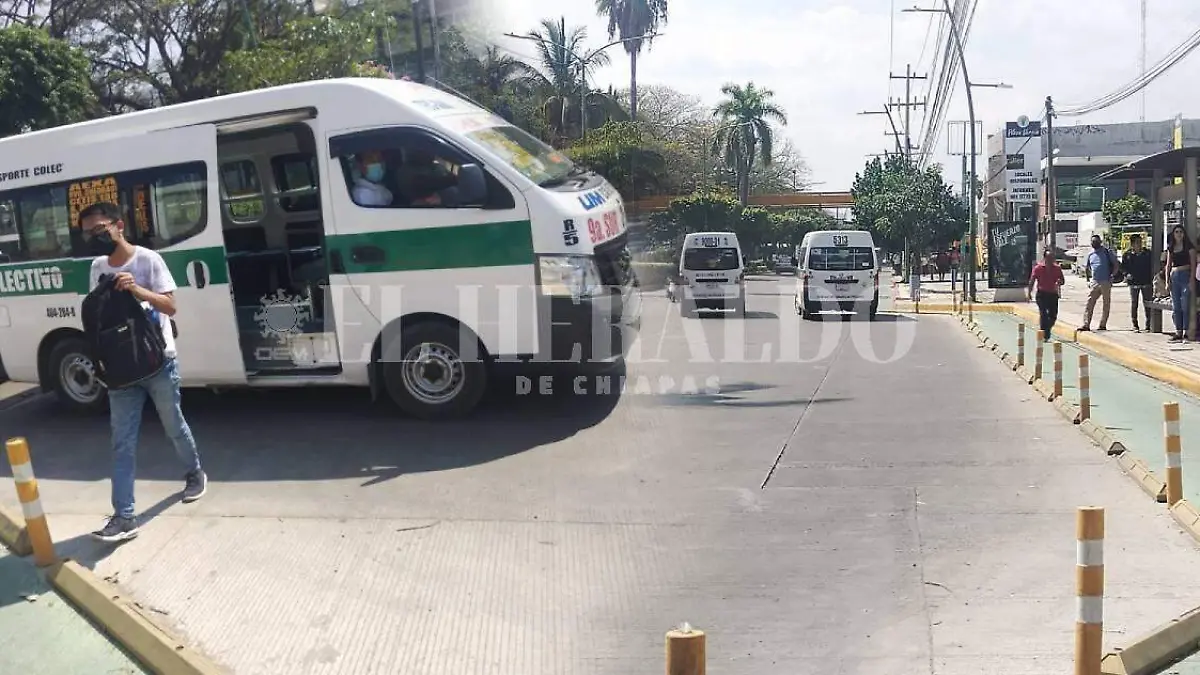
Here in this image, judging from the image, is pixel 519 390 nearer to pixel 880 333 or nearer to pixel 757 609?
pixel 757 609

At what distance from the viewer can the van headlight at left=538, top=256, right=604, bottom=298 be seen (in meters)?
8.16

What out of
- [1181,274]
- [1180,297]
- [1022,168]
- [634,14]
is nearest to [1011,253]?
[1022,168]

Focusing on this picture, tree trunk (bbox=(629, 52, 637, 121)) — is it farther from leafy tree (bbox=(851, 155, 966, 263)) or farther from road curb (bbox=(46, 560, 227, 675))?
road curb (bbox=(46, 560, 227, 675))

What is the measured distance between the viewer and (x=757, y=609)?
4.98 meters

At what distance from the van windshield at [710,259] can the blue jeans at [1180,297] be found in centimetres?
1010

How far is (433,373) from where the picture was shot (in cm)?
866

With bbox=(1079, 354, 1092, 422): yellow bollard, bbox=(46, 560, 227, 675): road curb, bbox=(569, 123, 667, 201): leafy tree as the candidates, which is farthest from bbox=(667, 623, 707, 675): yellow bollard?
bbox=(569, 123, 667, 201): leafy tree

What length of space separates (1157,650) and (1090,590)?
2.63 feet

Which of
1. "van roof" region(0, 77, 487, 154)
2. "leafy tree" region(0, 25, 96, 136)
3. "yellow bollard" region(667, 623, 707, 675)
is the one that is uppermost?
"leafy tree" region(0, 25, 96, 136)

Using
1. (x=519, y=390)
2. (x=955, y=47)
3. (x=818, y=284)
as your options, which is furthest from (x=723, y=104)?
(x=519, y=390)

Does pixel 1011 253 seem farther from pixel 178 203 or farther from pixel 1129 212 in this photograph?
→ pixel 1129 212

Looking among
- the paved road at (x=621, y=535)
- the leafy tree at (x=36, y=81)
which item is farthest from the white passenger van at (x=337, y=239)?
the leafy tree at (x=36, y=81)

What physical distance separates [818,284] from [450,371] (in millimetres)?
13940

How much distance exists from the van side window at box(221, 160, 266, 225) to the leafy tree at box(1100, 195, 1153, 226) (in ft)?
151
